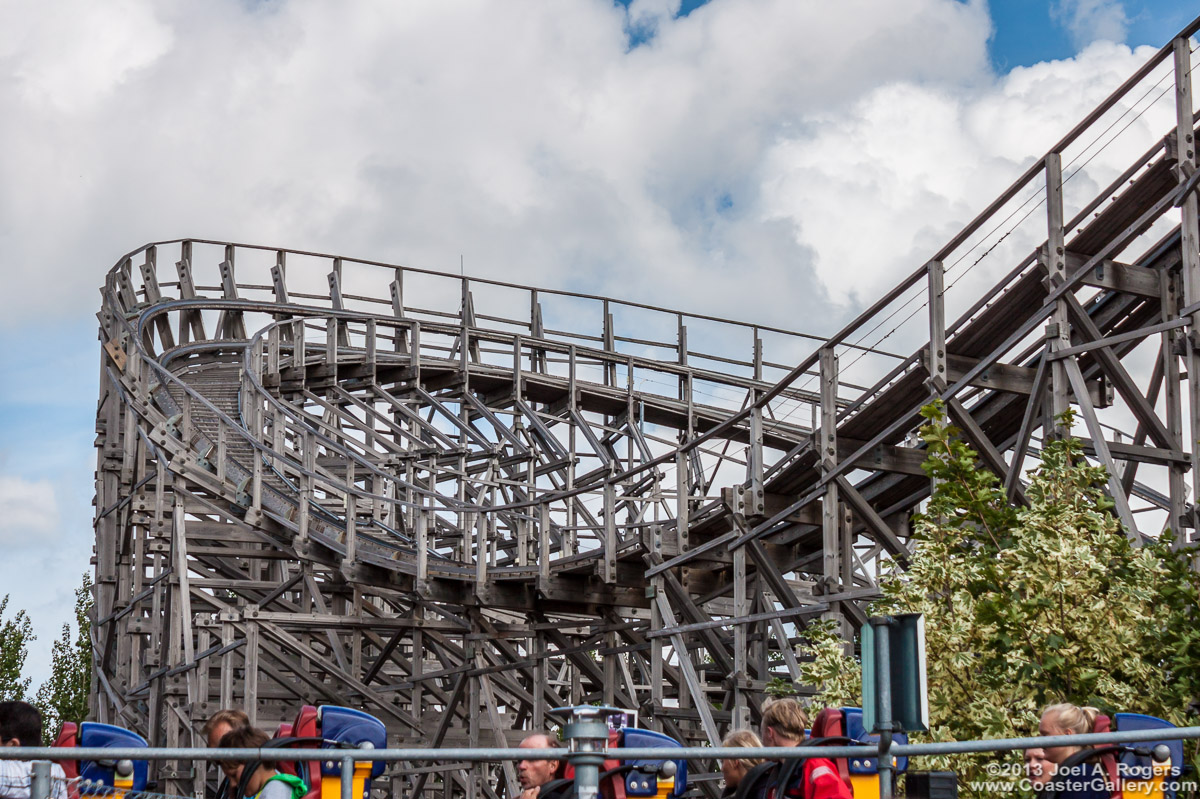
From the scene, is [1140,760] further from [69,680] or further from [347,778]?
[69,680]

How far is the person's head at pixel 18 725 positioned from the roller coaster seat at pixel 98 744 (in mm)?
136

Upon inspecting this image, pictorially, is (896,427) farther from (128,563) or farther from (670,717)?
(128,563)

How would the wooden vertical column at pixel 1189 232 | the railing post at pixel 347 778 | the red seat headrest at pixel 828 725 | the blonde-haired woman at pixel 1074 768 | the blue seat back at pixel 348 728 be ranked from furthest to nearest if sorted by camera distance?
the wooden vertical column at pixel 1189 232
the blue seat back at pixel 348 728
the red seat headrest at pixel 828 725
the blonde-haired woman at pixel 1074 768
the railing post at pixel 347 778

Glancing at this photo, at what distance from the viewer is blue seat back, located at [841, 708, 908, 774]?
6.30 m

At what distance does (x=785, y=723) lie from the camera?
6.45 meters

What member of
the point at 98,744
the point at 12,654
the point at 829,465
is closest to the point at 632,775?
the point at 98,744

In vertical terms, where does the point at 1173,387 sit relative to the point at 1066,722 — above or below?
above

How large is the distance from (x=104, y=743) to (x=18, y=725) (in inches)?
32.5

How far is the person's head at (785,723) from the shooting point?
21.2 ft

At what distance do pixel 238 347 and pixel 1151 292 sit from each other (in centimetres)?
1562

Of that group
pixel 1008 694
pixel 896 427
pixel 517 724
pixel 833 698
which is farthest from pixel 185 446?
pixel 1008 694

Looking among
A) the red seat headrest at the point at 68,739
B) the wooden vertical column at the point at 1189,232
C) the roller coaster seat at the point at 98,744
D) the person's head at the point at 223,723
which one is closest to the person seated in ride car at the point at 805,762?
the person's head at the point at 223,723

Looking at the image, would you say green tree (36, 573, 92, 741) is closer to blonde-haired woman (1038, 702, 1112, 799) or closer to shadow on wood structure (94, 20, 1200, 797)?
shadow on wood structure (94, 20, 1200, 797)

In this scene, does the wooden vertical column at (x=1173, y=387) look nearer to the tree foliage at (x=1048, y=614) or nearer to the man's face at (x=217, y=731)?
the tree foliage at (x=1048, y=614)
